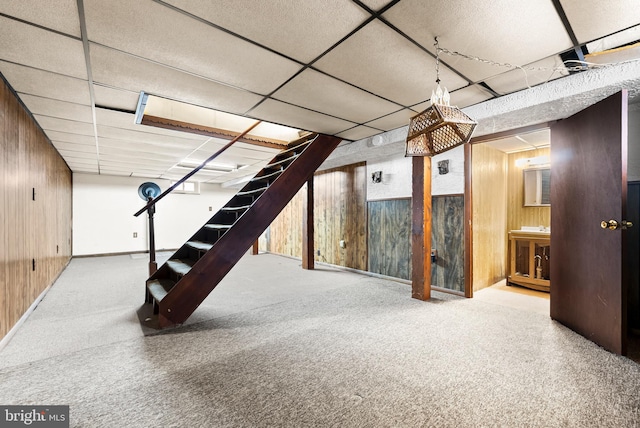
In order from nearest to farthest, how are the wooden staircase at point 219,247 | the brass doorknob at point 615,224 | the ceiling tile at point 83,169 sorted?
the brass doorknob at point 615,224, the wooden staircase at point 219,247, the ceiling tile at point 83,169

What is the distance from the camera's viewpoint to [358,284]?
13.7 ft

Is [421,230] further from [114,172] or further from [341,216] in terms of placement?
[114,172]

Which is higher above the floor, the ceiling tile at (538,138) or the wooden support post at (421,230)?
the ceiling tile at (538,138)

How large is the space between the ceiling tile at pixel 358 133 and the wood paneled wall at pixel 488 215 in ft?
4.54

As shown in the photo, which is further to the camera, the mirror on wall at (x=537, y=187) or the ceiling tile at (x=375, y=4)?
the mirror on wall at (x=537, y=187)

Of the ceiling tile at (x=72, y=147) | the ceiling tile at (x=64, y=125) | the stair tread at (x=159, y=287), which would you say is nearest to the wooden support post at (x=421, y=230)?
the stair tread at (x=159, y=287)

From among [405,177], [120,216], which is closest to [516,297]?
[405,177]

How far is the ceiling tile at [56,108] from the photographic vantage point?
8.70 ft

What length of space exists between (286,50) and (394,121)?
1857 millimetres

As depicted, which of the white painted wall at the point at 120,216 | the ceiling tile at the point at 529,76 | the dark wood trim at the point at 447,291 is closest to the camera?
the ceiling tile at the point at 529,76

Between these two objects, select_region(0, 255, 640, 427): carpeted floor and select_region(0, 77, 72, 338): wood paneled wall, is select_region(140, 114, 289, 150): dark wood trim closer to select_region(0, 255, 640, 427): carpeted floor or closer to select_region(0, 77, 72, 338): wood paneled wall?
select_region(0, 77, 72, 338): wood paneled wall

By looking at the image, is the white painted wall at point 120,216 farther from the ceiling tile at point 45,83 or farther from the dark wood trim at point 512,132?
the dark wood trim at point 512,132

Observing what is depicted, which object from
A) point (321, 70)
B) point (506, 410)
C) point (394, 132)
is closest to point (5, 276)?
point (321, 70)

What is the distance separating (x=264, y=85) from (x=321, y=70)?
0.56 metres
